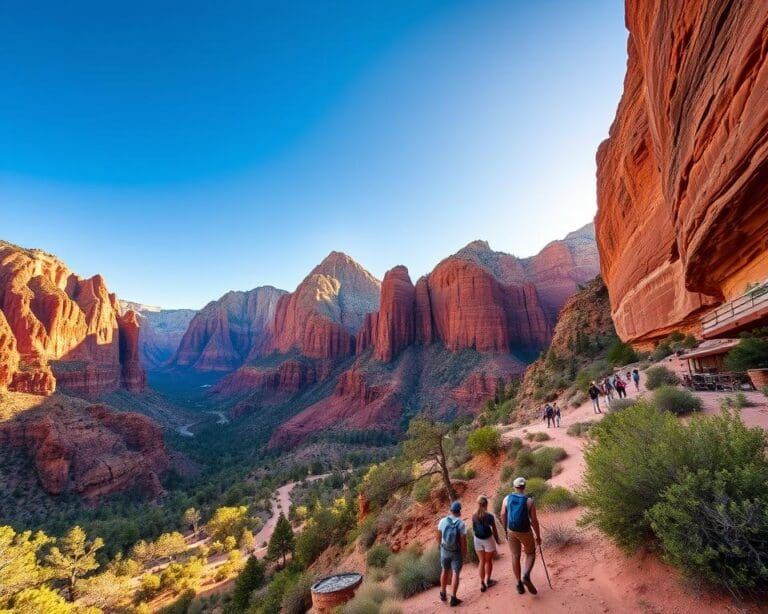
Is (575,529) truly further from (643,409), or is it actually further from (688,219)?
(688,219)

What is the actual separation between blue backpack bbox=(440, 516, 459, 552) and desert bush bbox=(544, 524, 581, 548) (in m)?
2.18

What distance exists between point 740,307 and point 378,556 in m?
14.1

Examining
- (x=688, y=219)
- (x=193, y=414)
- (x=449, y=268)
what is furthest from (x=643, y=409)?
(x=193, y=414)

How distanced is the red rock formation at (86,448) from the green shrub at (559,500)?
46.7m

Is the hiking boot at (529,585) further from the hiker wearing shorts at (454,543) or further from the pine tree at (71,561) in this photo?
the pine tree at (71,561)

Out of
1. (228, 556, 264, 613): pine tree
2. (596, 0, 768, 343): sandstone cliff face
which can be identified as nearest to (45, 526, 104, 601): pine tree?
(228, 556, 264, 613): pine tree

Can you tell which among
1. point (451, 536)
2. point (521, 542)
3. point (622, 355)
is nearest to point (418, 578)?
point (451, 536)

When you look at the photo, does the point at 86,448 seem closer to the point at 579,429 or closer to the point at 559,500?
the point at 579,429

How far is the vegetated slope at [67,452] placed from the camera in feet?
118

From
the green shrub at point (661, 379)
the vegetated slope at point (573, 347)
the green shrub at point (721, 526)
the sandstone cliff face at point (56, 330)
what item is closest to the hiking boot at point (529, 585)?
the green shrub at point (721, 526)

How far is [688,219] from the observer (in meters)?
11.6

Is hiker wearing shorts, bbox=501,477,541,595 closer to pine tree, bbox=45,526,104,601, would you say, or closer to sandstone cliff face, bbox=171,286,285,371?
pine tree, bbox=45,526,104,601

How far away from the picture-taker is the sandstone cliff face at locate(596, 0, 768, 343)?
7.66 meters

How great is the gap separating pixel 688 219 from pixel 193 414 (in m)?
97.8
